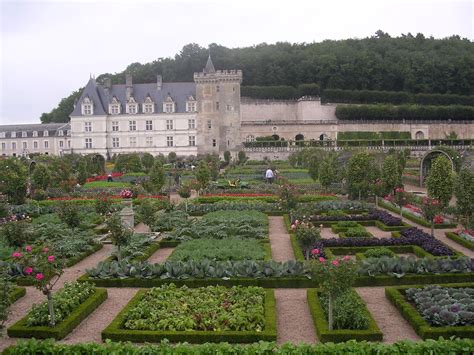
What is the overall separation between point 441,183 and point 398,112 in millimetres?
60835

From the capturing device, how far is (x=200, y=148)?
65625mm

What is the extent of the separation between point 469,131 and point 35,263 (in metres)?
80.7

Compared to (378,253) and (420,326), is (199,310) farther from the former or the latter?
(378,253)

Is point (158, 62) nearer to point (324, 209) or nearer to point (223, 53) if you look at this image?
point (223, 53)

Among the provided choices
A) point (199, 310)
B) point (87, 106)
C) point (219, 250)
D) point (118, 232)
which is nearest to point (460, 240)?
point (219, 250)

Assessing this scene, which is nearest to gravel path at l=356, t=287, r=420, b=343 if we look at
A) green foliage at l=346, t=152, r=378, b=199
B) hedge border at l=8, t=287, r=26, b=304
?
hedge border at l=8, t=287, r=26, b=304

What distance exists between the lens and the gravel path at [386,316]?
10484mm

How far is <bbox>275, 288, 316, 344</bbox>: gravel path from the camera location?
10500mm

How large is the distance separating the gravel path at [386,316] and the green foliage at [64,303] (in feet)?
23.2

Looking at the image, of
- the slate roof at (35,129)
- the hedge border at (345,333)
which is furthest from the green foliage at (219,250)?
the slate roof at (35,129)

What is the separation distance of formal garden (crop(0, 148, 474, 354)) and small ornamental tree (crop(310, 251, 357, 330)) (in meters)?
0.03

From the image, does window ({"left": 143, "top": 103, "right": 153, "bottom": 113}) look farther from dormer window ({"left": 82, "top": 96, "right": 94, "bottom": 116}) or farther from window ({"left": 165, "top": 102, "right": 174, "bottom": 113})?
dormer window ({"left": 82, "top": 96, "right": 94, "bottom": 116})

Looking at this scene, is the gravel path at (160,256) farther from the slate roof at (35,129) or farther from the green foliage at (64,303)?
the slate roof at (35,129)

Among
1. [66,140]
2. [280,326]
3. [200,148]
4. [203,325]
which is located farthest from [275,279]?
[66,140]
